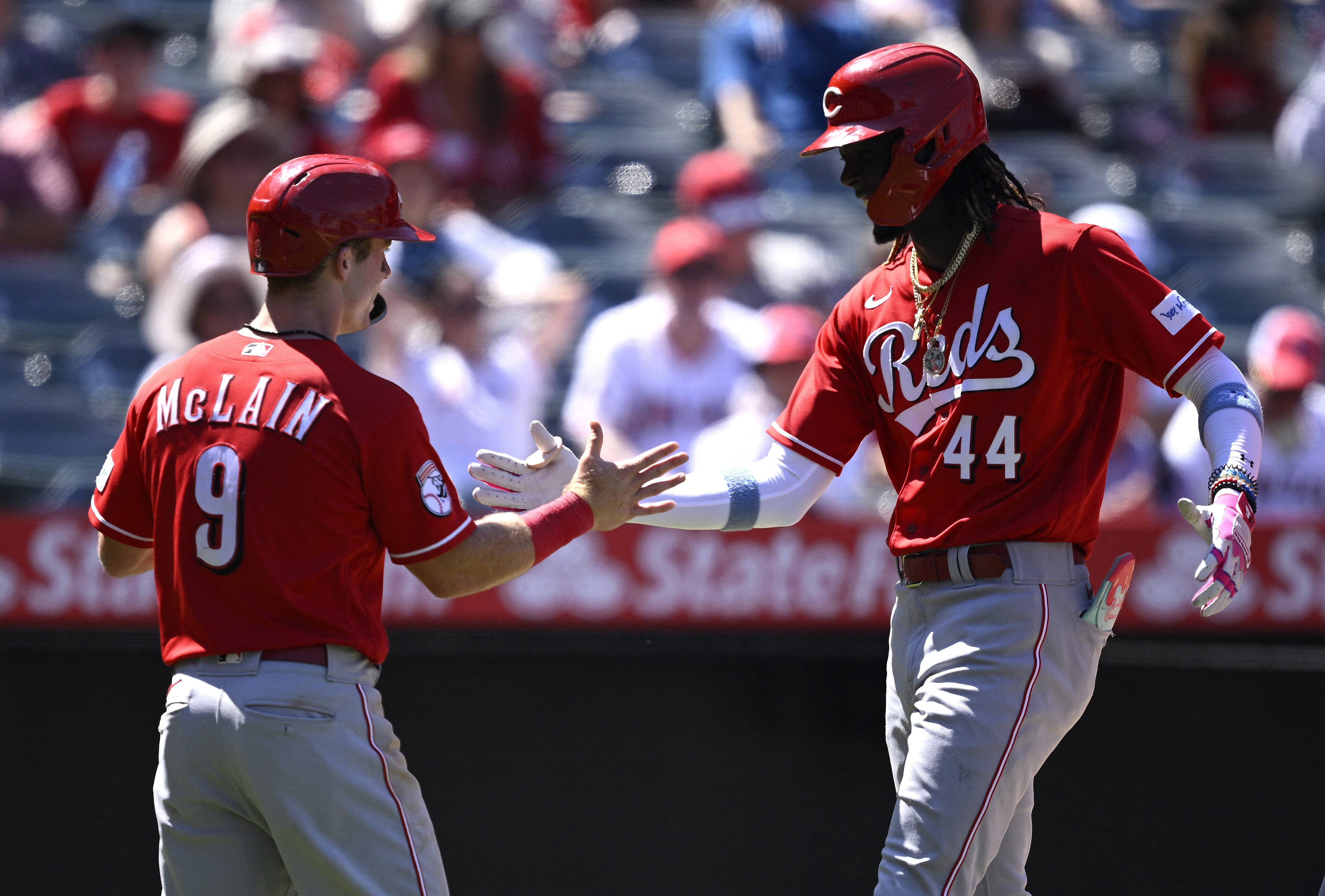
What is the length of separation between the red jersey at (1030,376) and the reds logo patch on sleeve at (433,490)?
0.94 meters

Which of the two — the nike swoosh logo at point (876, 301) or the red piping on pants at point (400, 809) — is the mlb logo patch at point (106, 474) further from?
the nike swoosh logo at point (876, 301)

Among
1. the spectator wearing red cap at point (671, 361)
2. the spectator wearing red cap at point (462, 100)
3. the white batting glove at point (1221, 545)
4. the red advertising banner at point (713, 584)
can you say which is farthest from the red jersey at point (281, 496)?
the spectator wearing red cap at point (462, 100)

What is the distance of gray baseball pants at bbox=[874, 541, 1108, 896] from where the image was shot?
2754 millimetres

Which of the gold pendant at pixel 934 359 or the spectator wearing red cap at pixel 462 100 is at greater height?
the spectator wearing red cap at pixel 462 100

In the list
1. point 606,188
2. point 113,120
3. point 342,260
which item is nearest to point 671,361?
point 606,188

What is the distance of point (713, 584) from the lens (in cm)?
491

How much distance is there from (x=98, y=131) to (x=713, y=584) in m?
4.73

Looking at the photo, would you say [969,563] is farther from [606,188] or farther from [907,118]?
[606,188]

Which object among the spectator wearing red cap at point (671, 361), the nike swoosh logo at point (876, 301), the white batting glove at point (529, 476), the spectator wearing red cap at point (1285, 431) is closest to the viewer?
the nike swoosh logo at point (876, 301)

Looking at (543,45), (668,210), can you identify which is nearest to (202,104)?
(543,45)

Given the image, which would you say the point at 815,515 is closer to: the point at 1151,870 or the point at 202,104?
the point at 1151,870

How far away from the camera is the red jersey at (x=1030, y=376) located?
113 inches

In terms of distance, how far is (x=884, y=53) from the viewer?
9.89 ft

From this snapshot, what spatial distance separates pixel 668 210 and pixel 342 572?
5.90 m
